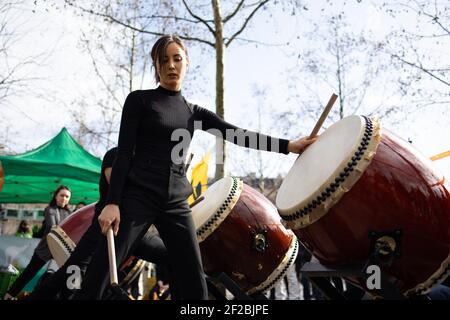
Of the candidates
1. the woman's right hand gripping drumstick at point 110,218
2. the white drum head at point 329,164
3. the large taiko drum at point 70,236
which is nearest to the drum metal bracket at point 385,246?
the white drum head at point 329,164

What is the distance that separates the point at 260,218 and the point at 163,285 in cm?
468

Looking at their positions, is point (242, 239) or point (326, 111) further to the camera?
point (242, 239)

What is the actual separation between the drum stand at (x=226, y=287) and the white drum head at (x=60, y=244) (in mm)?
1242

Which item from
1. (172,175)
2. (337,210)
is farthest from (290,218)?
(172,175)

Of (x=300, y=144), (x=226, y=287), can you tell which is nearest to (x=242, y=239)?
(x=226, y=287)

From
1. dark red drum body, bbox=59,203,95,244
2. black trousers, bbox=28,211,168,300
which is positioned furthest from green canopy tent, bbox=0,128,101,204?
black trousers, bbox=28,211,168,300

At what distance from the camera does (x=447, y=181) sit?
257 cm

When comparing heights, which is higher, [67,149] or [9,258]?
[67,149]

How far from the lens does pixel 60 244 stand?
4309 mm

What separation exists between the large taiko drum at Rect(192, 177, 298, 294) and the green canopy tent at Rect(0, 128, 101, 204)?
15.3 feet

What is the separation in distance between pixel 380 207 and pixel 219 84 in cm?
622

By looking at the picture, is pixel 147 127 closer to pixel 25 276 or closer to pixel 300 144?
pixel 300 144

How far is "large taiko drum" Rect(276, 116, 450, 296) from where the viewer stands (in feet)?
8.00
